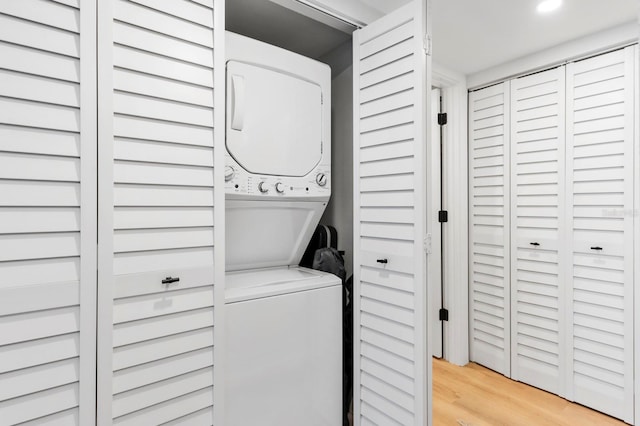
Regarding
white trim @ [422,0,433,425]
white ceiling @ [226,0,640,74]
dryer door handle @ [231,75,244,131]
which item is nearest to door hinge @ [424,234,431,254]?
white trim @ [422,0,433,425]

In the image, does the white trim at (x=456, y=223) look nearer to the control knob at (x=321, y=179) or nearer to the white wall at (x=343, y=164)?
the white wall at (x=343, y=164)

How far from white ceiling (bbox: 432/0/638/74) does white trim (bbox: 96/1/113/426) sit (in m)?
1.65

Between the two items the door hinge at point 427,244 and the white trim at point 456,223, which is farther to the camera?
the white trim at point 456,223

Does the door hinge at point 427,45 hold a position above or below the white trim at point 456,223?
above

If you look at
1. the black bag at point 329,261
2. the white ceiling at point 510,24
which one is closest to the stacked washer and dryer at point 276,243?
the black bag at point 329,261

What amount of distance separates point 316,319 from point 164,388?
29.0 inches

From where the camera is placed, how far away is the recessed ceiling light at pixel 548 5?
6.02 feet

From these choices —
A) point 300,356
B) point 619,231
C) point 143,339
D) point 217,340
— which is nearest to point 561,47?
point 619,231

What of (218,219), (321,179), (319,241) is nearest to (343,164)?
(321,179)

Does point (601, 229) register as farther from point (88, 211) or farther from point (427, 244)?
point (88, 211)

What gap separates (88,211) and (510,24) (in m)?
2.46

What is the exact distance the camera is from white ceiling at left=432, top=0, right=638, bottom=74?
1872 millimetres

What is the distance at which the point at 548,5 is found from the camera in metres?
1.86

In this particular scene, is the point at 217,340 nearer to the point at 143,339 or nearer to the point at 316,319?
the point at 143,339
